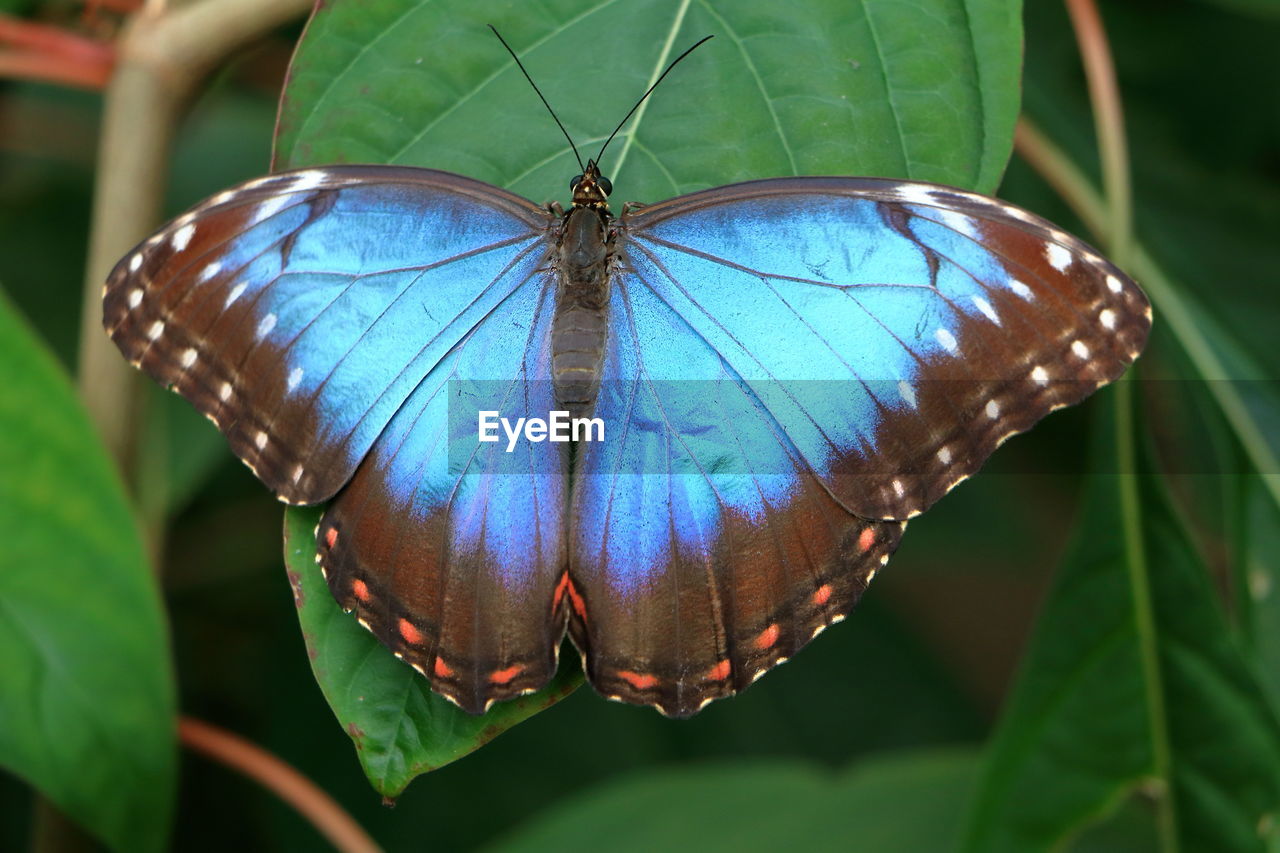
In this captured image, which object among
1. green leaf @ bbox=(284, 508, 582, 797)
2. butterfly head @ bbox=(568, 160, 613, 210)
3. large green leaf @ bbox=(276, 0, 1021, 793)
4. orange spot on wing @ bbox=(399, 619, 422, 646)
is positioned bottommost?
green leaf @ bbox=(284, 508, 582, 797)

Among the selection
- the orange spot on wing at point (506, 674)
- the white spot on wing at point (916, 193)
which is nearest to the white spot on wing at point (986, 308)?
the white spot on wing at point (916, 193)

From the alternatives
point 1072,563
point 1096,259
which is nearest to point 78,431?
point 1096,259

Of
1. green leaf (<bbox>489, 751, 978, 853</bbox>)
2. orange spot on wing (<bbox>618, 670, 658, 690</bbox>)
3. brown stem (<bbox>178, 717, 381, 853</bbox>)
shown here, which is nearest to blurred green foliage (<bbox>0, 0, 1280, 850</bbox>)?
green leaf (<bbox>489, 751, 978, 853</bbox>)

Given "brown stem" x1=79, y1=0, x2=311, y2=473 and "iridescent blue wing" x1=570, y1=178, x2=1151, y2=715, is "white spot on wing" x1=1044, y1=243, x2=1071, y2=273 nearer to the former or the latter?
"iridescent blue wing" x1=570, y1=178, x2=1151, y2=715

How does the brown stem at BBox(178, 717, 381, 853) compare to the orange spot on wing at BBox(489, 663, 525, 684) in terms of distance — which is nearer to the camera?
the orange spot on wing at BBox(489, 663, 525, 684)

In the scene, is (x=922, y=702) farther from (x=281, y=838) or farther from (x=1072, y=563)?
(x=281, y=838)

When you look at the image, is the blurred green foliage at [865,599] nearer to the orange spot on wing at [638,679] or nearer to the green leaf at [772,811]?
the green leaf at [772,811]

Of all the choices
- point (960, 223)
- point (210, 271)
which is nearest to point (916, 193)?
point (960, 223)
